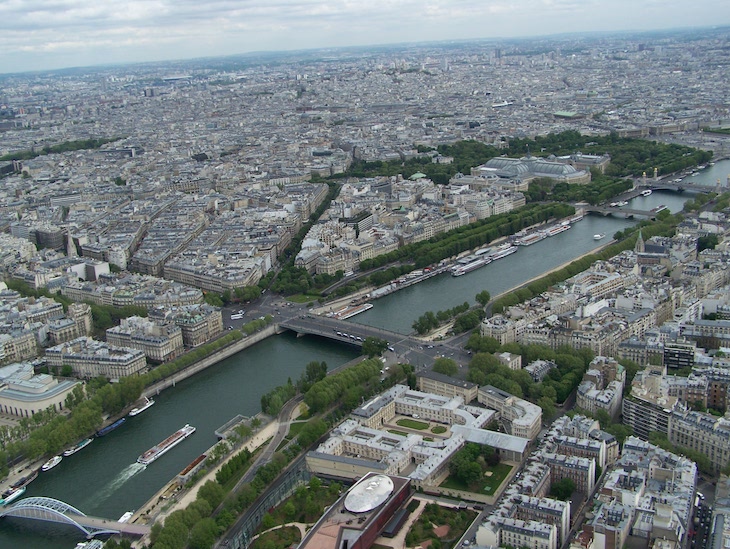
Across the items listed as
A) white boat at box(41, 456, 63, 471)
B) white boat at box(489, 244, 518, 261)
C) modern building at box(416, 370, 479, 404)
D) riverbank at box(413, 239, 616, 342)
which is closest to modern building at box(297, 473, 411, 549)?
modern building at box(416, 370, 479, 404)

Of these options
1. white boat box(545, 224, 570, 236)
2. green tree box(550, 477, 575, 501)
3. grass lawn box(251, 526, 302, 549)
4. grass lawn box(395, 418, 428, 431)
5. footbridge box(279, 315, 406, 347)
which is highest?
green tree box(550, 477, 575, 501)

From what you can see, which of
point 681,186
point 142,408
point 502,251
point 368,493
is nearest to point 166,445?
point 142,408

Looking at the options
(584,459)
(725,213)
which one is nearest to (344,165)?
(725,213)

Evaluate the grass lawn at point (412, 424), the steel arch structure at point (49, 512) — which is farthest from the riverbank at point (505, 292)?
the steel arch structure at point (49, 512)

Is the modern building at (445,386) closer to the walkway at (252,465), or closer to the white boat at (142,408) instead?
the walkway at (252,465)

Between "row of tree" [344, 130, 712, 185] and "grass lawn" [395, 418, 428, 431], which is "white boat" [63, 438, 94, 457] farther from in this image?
"row of tree" [344, 130, 712, 185]

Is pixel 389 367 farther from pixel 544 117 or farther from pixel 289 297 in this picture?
pixel 544 117
